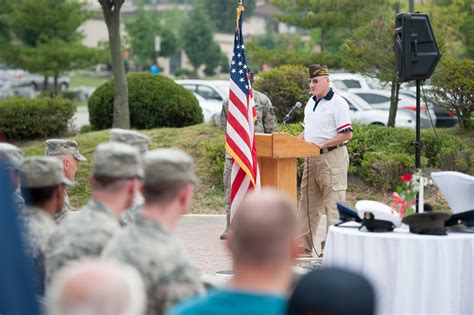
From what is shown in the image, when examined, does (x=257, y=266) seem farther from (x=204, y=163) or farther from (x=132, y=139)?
(x=204, y=163)

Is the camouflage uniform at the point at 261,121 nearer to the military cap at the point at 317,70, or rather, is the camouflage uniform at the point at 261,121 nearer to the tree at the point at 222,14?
the military cap at the point at 317,70

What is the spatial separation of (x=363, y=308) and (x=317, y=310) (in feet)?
0.52

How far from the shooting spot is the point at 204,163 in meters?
18.6

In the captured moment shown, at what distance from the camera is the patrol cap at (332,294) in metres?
3.69

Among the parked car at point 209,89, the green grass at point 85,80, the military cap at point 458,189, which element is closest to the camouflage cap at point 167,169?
the military cap at point 458,189

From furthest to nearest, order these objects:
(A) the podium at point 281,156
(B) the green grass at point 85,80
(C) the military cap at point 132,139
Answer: (B) the green grass at point 85,80
(A) the podium at point 281,156
(C) the military cap at point 132,139

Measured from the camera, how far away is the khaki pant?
12.2 metres

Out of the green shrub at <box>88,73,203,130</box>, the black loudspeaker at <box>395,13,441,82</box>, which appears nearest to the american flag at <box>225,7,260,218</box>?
the black loudspeaker at <box>395,13,441,82</box>

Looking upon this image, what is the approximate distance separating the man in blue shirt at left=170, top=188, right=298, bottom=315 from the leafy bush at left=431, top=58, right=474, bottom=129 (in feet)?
51.1

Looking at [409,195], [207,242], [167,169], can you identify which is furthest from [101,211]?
[207,242]

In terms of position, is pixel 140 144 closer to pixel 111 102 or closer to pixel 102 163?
pixel 102 163

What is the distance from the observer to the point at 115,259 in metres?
5.01

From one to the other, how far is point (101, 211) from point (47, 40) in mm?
30738

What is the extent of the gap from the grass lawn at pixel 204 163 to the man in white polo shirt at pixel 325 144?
3.90 metres
